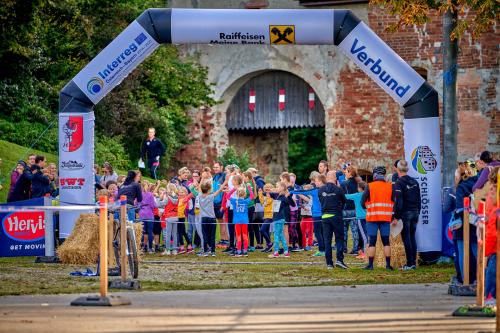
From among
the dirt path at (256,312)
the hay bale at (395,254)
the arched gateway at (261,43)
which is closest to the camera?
the dirt path at (256,312)

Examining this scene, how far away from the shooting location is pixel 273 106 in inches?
1940

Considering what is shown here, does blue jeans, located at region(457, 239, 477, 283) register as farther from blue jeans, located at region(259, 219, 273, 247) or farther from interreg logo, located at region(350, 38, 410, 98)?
blue jeans, located at region(259, 219, 273, 247)

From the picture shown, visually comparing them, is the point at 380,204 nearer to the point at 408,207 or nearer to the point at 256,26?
the point at 408,207

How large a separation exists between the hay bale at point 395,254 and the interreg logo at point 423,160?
145 cm

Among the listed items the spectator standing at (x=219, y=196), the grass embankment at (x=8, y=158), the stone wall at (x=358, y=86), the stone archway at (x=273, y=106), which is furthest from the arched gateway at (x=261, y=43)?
the stone archway at (x=273, y=106)

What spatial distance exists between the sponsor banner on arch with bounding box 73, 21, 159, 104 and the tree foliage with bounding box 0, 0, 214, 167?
9665 mm

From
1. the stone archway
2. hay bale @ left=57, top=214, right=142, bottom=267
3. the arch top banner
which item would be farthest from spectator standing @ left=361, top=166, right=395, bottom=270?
the stone archway

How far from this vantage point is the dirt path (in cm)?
1442

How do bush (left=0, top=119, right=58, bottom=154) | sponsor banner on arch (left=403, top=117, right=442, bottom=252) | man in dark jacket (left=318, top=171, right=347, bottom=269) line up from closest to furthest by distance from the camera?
man in dark jacket (left=318, top=171, right=347, bottom=269)
sponsor banner on arch (left=403, top=117, right=442, bottom=252)
bush (left=0, top=119, right=58, bottom=154)

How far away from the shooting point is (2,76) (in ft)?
132

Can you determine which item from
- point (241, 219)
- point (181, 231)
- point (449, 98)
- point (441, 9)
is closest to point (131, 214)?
point (241, 219)

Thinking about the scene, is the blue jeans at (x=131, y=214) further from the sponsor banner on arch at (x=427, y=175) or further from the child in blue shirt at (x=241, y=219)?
the sponsor banner on arch at (x=427, y=175)

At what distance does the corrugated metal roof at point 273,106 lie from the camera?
4897 cm

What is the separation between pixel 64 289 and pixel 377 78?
8.73m
